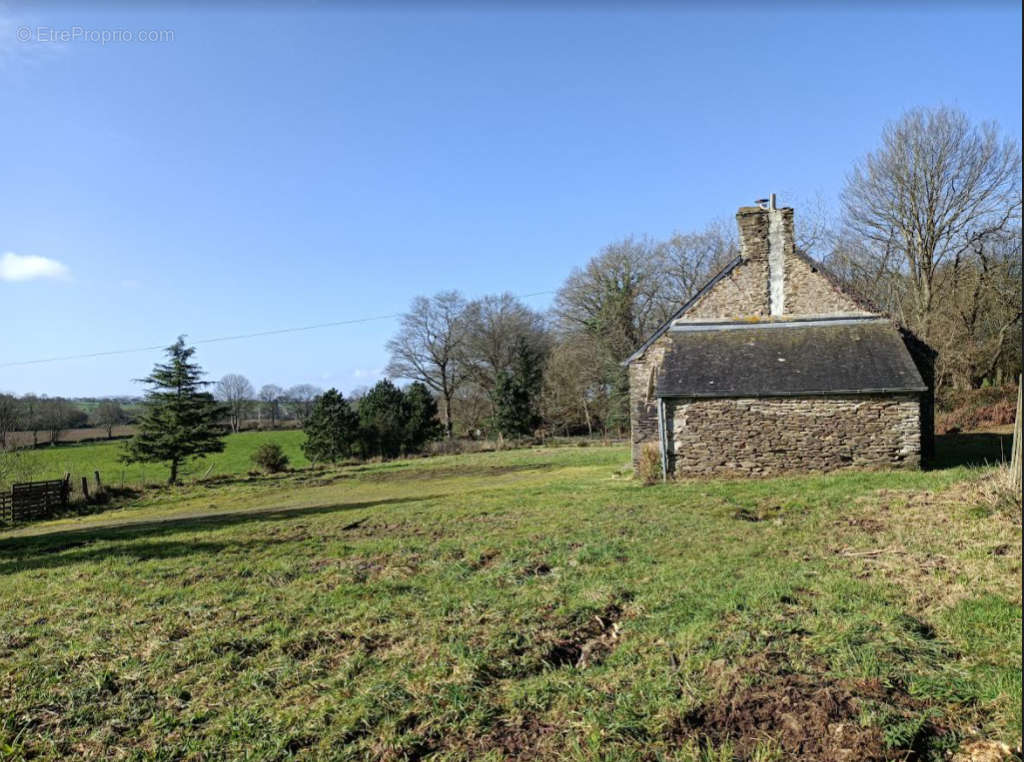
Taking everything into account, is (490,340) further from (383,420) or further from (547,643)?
(547,643)

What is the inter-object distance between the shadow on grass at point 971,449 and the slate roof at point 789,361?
2.58 m

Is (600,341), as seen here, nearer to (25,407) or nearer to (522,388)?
(522,388)

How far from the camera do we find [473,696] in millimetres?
4223

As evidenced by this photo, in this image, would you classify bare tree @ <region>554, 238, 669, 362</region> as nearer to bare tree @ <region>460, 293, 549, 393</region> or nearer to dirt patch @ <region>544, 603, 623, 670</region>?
bare tree @ <region>460, 293, 549, 393</region>

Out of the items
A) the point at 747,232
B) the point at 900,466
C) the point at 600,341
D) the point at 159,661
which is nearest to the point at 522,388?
the point at 600,341

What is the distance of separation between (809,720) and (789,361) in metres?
13.3

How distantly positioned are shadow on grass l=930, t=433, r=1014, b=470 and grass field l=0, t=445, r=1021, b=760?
6102 mm

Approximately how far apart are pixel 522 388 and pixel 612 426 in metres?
7.18

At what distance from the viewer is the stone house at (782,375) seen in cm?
1455

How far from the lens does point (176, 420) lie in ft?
104

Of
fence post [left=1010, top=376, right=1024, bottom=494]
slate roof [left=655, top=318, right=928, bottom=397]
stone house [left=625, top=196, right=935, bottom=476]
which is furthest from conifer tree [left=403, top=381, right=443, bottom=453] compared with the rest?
fence post [left=1010, top=376, right=1024, bottom=494]

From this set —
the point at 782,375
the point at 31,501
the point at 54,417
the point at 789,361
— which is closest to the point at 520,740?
the point at 782,375

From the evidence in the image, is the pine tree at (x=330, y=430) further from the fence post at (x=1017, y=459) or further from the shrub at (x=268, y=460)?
the fence post at (x=1017, y=459)

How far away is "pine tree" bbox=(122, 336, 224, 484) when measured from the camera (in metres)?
31.5
